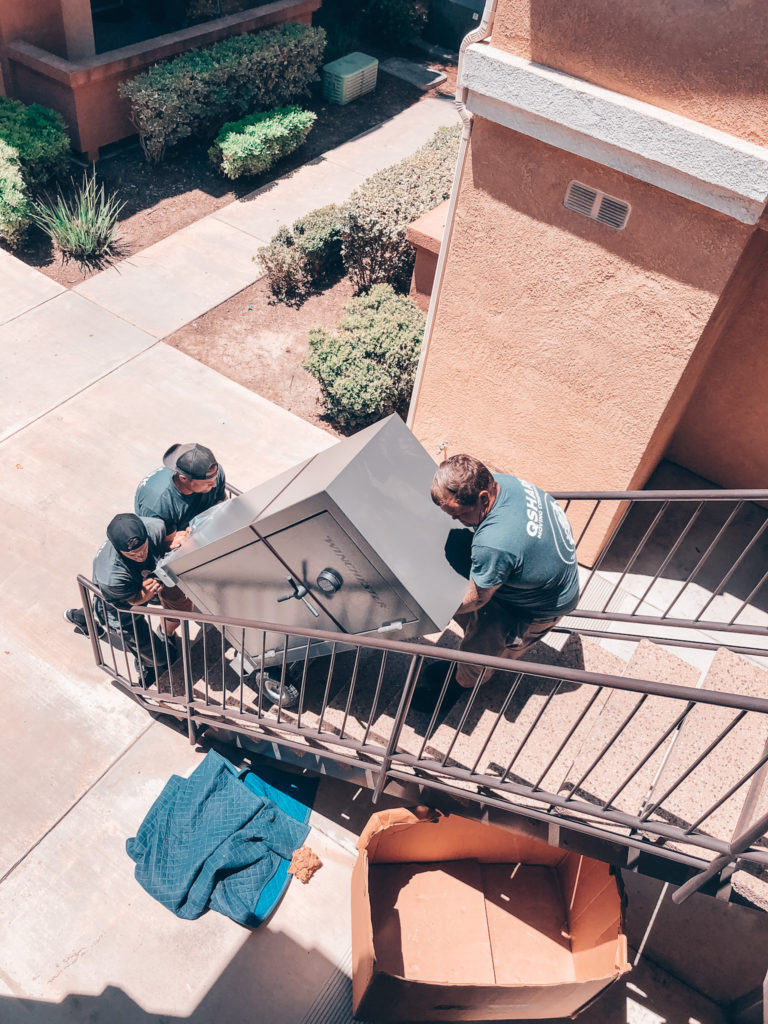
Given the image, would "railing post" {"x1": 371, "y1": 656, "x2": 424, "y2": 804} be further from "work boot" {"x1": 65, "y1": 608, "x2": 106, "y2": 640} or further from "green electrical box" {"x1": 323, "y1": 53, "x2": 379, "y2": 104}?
"green electrical box" {"x1": 323, "y1": 53, "x2": 379, "y2": 104}

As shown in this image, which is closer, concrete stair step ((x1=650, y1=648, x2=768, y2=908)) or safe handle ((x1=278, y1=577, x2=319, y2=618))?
concrete stair step ((x1=650, y1=648, x2=768, y2=908))

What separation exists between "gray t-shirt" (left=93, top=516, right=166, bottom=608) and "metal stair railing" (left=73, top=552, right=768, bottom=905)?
4.1 inches

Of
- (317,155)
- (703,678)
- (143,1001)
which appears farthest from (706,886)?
(317,155)

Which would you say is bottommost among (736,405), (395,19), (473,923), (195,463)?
(473,923)

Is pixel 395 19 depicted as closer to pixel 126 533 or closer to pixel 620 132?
pixel 620 132

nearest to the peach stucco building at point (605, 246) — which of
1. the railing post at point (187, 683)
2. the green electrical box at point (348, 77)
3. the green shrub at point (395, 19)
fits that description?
the railing post at point (187, 683)

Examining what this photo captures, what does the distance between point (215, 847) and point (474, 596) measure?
2.13m

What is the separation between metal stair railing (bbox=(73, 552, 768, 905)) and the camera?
117 inches

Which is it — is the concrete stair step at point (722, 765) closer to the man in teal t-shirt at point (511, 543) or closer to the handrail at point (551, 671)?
the handrail at point (551, 671)

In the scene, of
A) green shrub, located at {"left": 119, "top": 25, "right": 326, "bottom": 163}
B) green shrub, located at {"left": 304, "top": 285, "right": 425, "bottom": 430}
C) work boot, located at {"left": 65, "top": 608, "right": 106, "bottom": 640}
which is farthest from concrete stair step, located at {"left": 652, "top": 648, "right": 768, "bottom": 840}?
green shrub, located at {"left": 119, "top": 25, "right": 326, "bottom": 163}

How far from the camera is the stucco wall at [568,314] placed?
3975mm

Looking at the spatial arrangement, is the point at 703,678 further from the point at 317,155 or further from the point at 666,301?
the point at 317,155

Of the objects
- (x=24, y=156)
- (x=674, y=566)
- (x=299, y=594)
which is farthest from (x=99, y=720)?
(x=24, y=156)

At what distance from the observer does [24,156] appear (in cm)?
787
